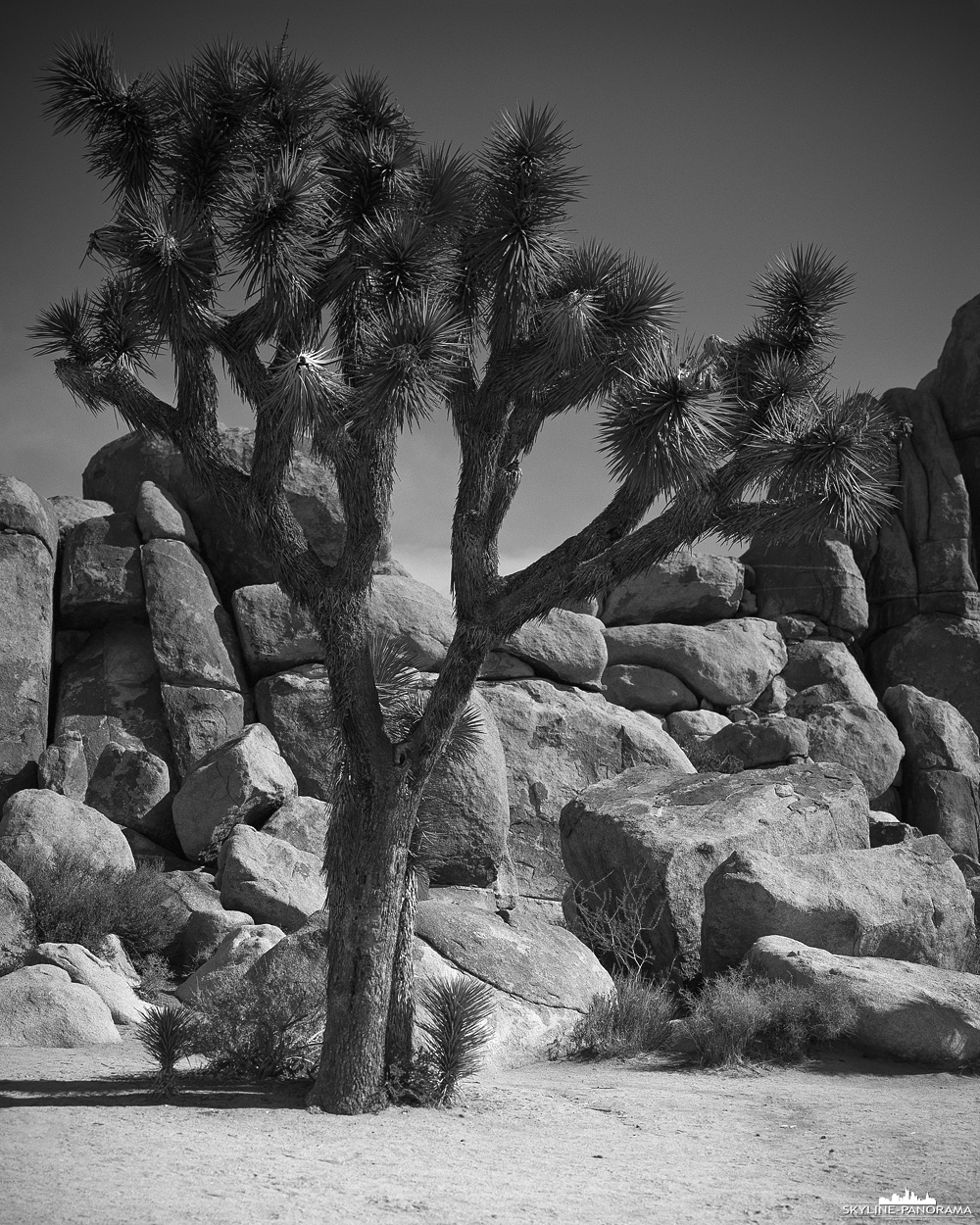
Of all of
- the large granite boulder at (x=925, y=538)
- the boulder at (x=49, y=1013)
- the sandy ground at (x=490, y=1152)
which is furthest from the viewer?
the large granite boulder at (x=925, y=538)

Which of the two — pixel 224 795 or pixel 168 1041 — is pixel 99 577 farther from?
pixel 168 1041

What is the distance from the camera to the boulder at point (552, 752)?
18344 mm

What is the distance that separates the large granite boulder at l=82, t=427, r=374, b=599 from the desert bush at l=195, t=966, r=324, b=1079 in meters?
12.2

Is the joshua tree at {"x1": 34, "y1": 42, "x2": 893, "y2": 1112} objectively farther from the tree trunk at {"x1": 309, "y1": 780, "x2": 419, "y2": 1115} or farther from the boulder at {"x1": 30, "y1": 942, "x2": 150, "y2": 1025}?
the boulder at {"x1": 30, "y1": 942, "x2": 150, "y2": 1025}

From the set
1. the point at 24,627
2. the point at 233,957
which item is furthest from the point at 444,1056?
the point at 24,627

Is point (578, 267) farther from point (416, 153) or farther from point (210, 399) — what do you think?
point (210, 399)

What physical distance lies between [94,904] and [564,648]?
1064 cm

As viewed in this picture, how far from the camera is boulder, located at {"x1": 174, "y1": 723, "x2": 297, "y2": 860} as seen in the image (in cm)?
1563

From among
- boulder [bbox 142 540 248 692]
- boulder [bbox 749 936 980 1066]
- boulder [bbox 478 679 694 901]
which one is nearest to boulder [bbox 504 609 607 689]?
boulder [bbox 478 679 694 901]

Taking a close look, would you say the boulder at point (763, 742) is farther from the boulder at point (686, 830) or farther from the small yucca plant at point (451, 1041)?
the small yucca plant at point (451, 1041)

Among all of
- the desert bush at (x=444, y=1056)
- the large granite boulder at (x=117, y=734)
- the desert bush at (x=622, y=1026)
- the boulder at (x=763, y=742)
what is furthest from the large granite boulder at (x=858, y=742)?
the desert bush at (x=444, y=1056)

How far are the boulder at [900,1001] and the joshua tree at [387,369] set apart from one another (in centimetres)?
433

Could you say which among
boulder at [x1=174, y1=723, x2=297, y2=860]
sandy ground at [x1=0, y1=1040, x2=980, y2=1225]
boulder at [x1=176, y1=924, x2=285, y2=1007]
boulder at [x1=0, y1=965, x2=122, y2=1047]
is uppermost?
boulder at [x1=174, y1=723, x2=297, y2=860]

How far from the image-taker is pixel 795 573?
2809cm
